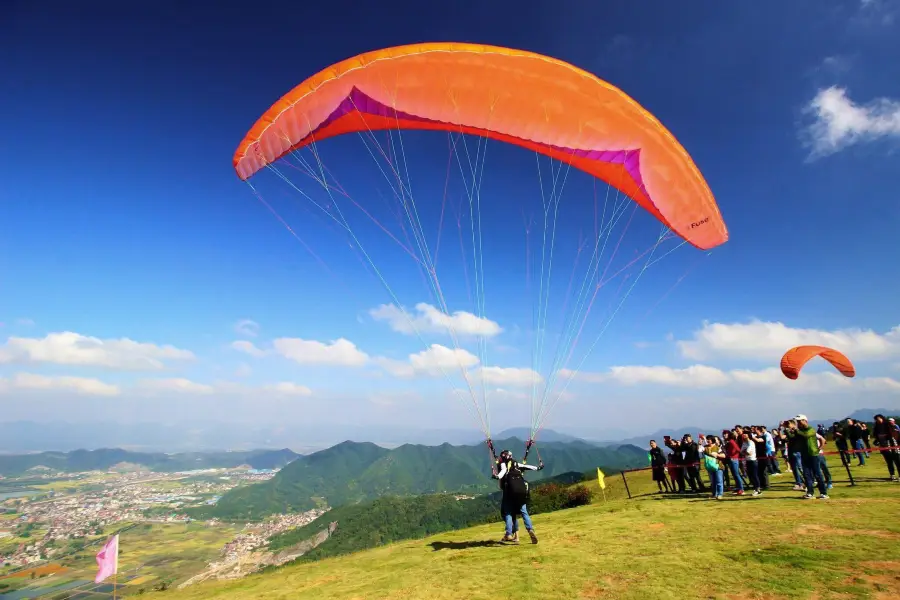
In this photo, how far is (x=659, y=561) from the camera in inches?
247

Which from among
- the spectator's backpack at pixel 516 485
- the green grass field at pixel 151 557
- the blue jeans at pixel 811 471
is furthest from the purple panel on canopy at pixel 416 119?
the green grass field at pixel 151 557

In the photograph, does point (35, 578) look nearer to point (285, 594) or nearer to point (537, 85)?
point (285, 594)

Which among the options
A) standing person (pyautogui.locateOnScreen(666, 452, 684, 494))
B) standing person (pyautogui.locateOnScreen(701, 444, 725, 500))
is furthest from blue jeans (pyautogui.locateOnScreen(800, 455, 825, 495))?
standing person (pyautogui.locateOnScreen(666, 452, 684, 494))

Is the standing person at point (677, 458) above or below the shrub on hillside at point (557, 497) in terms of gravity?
above

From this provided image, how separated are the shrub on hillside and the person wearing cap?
17937 millimetres

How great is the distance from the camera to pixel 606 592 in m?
5.30

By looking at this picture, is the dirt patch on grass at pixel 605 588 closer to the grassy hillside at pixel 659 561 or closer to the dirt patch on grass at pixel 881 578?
the grassy hillside at pixel 659 561

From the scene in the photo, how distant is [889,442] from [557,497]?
86.5 feet

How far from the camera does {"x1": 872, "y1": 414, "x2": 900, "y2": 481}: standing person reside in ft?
36.7

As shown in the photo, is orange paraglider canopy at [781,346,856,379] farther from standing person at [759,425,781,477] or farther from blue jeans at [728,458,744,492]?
blue jeans at [728,458,744,492]

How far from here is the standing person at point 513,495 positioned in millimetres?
8375

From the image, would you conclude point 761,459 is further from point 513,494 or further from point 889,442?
point 513,494

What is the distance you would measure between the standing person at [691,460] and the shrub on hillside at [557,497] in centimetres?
1387

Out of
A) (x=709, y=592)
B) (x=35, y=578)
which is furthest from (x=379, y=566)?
(x=35, y=578)
